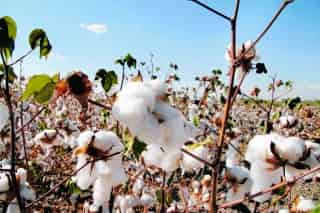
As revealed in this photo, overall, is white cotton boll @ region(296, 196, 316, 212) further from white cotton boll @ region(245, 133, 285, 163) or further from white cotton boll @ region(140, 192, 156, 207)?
white cotton boll @ region(140, 192, 156, 207)

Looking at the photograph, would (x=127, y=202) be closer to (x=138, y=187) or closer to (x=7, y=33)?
(x=138, y=187)

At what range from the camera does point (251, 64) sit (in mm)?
1322

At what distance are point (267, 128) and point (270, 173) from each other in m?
0.64

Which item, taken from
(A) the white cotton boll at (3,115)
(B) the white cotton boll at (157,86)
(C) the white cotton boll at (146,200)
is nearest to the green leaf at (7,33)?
(A) the white cotton boll at (3,115)

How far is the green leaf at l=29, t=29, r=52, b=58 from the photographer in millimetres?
1059

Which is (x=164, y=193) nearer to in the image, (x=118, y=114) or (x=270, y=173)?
(x=270, y=173)

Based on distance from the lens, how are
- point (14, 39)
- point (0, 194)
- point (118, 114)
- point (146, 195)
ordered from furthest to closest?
1. point (146, 195)
2. point (0, 194)
3. point (14, 39)
4. point (118, 114)

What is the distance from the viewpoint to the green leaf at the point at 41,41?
1059 mm

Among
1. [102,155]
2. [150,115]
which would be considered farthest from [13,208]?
[150,115]

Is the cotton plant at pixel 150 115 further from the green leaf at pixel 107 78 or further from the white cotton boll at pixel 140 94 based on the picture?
the green leaf at pixel 107 78

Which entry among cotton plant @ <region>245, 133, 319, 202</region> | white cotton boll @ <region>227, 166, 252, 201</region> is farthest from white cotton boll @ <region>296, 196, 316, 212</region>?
cotton plant @ <region>245, 133, 319, 202</region>

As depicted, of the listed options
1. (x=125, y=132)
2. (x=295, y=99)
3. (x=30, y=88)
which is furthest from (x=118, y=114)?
(x=295, y=99)

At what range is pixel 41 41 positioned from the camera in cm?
107

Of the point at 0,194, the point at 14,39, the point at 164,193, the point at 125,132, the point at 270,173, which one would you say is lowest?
the point at 164,193
